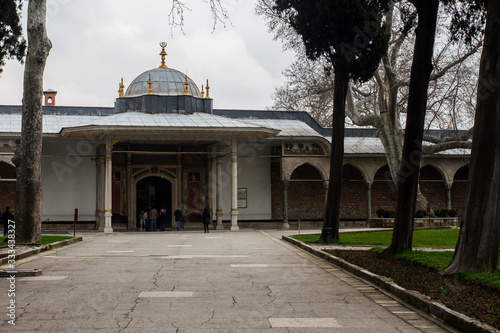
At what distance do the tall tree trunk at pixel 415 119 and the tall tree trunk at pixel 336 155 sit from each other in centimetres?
542

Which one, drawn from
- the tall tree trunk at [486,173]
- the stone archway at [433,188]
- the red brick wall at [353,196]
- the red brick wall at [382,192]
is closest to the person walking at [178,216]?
the red brick wall at [353,196]

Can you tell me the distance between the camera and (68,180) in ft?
100

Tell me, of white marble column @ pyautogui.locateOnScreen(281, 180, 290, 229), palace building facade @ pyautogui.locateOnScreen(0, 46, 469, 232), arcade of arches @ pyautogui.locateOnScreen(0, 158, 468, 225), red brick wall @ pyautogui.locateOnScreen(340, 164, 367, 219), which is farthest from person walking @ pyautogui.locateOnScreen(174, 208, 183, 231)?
red brick wall @ pyautogui.locateOnScreen(340, 164, 367, 219)

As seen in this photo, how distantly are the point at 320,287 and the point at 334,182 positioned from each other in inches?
368

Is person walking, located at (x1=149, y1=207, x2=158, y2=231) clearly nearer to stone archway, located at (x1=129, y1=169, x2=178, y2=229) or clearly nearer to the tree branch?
stone archway, located at (x1=129, y1=169, x2=178, y2=229)

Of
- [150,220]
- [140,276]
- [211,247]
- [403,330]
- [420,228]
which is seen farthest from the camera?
[150,220]

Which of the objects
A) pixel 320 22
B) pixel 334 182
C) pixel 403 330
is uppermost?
pixel 320 22

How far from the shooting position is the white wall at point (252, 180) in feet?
105

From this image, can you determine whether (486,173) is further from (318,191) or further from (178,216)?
(318,191)

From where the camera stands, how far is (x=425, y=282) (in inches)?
360

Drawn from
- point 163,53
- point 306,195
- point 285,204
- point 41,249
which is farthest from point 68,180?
point 41,249

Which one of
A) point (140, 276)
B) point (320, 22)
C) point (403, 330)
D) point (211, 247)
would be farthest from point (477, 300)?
point (211, 247)

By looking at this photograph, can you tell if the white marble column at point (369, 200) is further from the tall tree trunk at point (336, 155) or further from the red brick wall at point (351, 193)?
the tall tree trunk at point (336, 155)

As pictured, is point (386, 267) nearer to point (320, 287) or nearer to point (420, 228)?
point (320, 287)
